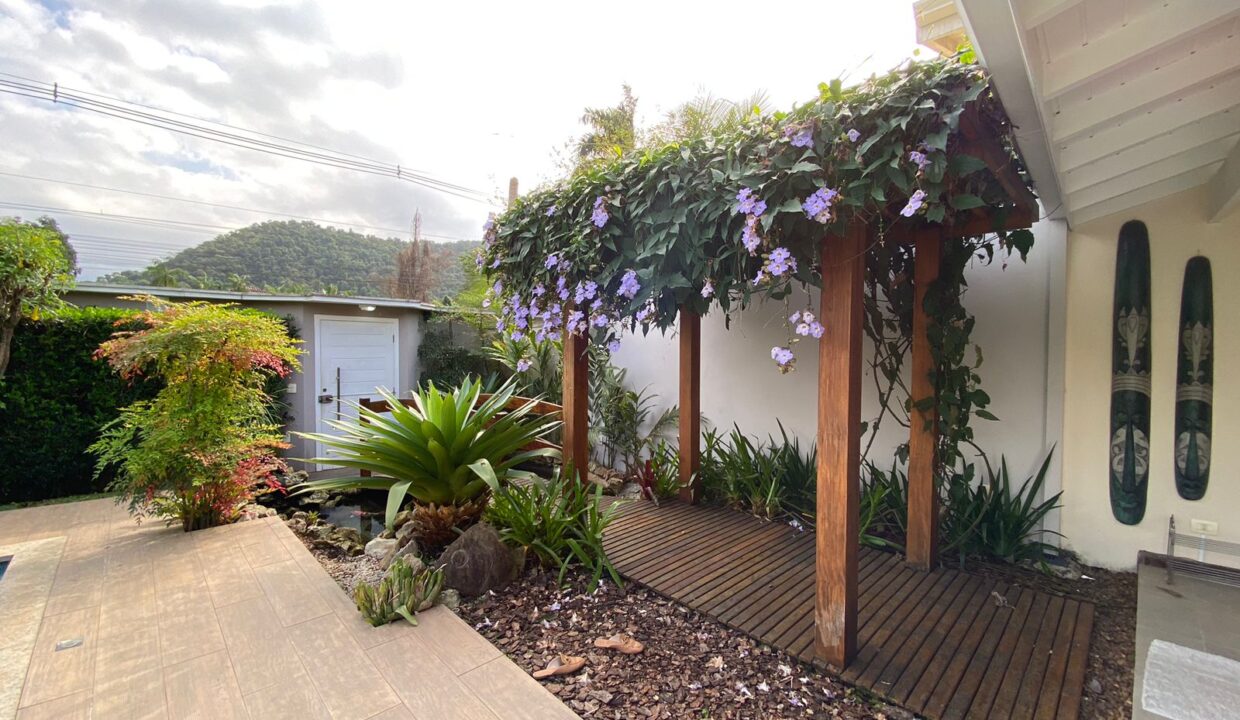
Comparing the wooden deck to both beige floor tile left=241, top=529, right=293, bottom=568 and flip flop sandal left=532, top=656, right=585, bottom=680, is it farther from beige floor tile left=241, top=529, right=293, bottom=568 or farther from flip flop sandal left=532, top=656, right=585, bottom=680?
beige floor tile left=241, top=529, right=293, bottom=568

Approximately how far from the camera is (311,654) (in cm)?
212

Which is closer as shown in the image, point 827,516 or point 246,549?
point 827,516

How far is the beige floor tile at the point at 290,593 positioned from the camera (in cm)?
245

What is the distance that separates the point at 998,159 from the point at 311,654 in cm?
362

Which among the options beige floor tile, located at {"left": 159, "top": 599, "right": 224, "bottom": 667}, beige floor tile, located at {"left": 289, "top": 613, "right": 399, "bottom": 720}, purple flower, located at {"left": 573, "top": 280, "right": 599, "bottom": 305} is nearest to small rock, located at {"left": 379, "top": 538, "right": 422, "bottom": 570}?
beige floor tile, located at {"left": 289, "top": 613, "right": 399, "bottom": 720}

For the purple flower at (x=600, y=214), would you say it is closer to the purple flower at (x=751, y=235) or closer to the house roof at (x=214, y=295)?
the purple flower at (x=751, y=235)

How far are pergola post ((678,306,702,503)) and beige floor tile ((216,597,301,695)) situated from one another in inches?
115

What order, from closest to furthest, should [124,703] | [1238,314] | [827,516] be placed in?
1. [124,703]
2. [827,516]
3. [1238,314]

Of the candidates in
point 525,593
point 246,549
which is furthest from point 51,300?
point 525,593

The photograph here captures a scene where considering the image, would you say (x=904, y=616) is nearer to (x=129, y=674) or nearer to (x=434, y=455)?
(x=434, y=455)

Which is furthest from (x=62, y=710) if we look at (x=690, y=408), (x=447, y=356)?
(x=447, y=356)

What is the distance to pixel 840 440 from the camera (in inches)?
79.6

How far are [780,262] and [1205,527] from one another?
10.3ft

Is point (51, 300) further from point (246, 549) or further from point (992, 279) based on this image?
point (992, 279)
